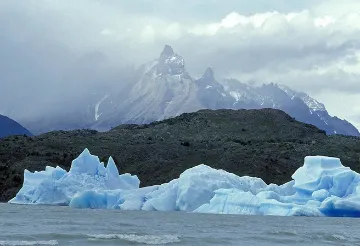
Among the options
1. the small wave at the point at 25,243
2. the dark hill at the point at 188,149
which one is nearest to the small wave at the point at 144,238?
the small wave at the point at 25,243

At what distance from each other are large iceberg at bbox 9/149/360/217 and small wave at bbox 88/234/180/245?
1902cm

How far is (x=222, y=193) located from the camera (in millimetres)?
45375

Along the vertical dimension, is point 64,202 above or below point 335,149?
below

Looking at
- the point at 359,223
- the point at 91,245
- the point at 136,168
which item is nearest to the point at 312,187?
the point at 359,223

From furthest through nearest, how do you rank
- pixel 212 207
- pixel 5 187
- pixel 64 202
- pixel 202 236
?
pixel 5 187, pixel 64 202, pixel 212 207, pixel 202 236

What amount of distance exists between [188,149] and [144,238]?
6819 cm

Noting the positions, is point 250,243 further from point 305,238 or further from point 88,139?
point 88,139

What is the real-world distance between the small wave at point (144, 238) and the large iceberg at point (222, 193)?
62.4ft

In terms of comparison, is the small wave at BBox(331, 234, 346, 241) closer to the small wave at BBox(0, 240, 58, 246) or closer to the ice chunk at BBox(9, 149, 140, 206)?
the small wave at BBox(0, 240, 58, 246)

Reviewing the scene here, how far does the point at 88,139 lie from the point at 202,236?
7501cm

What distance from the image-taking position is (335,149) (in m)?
97.2

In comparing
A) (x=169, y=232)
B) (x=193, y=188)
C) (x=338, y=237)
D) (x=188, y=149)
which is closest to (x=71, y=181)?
(x=193, y=188)

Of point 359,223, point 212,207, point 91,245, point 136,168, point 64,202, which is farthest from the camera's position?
point 136,168

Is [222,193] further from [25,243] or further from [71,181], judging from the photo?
[25,243]
